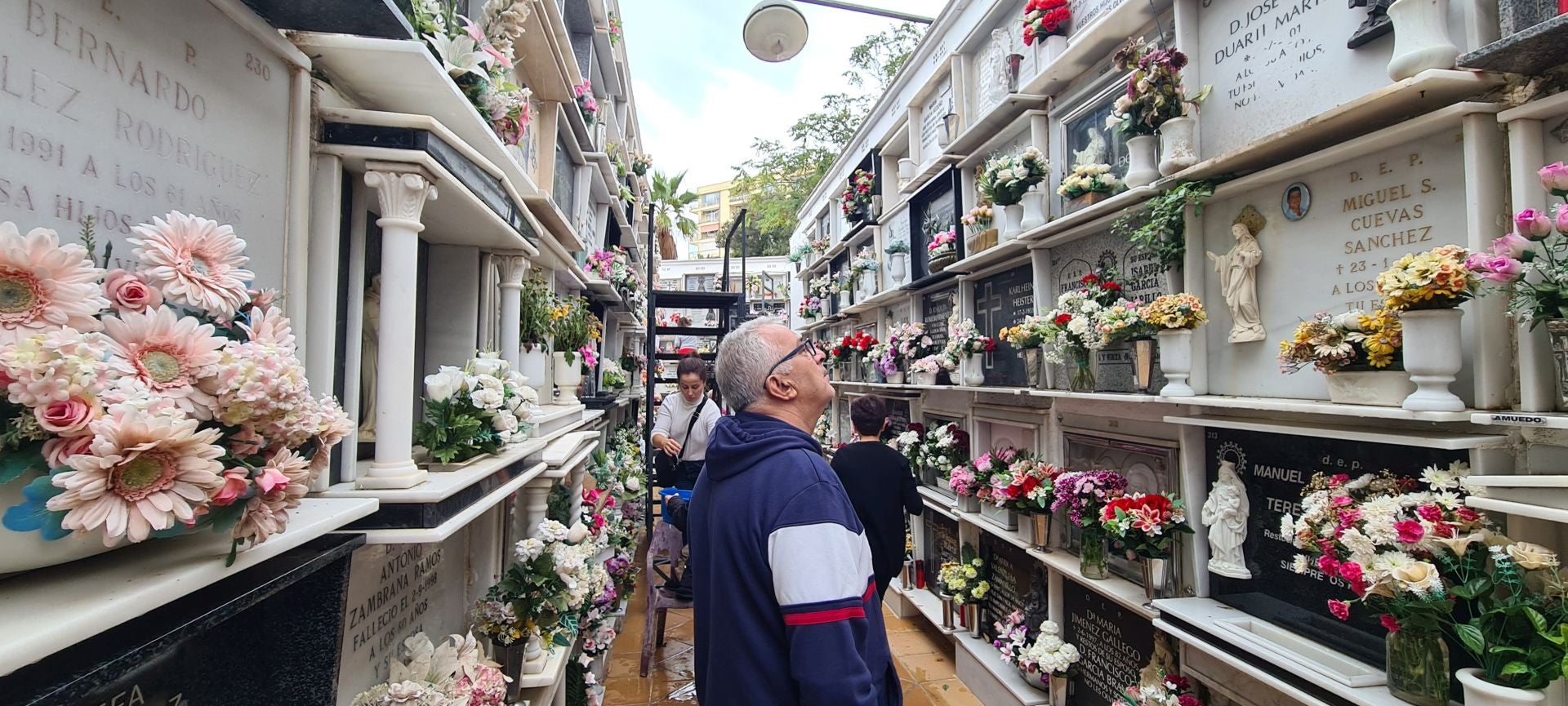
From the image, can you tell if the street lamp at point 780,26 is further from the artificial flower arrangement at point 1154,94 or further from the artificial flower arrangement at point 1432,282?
the artificial flower arrangement at point 1432,282

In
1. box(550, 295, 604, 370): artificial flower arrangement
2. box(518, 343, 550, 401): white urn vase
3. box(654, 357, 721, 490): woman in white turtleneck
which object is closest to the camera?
box(518, 343, 550, 401): white urn vase

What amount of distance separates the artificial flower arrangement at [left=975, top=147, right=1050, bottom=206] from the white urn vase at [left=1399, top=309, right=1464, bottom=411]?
244 cm

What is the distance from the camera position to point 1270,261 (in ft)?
9.14

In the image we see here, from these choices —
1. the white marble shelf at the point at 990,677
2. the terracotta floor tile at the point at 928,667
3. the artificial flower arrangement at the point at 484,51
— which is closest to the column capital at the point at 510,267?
the artificial flower arrangement at the point at 484,51

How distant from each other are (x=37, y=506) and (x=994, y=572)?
536 centimetres

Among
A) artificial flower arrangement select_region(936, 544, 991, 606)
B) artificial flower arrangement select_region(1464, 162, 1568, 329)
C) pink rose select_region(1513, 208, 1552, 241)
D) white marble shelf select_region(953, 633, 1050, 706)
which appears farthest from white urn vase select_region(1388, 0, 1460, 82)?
artificial flower arrangement select_region(936, 544, 991, 606)

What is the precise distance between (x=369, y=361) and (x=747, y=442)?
133 centimetres

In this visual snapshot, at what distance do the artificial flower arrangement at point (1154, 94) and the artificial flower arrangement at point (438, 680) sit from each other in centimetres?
353

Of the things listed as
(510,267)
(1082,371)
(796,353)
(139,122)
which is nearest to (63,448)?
(139,122)

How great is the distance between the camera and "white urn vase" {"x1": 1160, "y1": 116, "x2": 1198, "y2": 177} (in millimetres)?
2993

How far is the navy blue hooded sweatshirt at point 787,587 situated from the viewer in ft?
5.08

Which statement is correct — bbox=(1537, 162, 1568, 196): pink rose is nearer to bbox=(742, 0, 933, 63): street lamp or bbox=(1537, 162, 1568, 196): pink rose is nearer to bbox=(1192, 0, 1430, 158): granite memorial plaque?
bbox=(1192, 0, 1430, 158): granite memorial plaque

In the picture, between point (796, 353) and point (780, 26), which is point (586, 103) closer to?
point (780, 26)

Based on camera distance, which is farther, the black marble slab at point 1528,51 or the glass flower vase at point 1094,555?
the glass flower vase at point 1094,555
